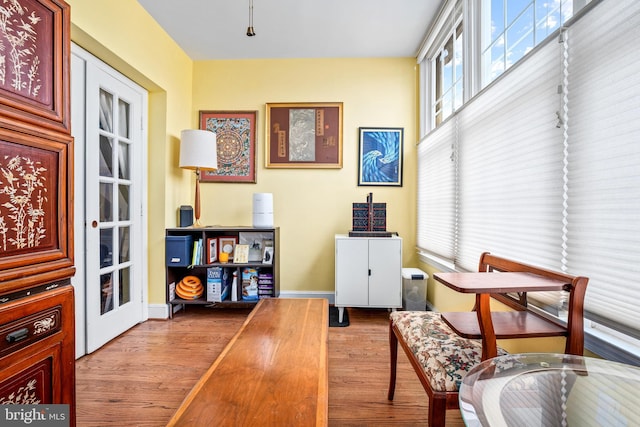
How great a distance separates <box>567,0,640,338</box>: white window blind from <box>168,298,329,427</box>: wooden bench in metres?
1.09

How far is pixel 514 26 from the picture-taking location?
160cm

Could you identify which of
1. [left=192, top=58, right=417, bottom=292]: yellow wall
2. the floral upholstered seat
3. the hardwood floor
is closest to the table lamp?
[left=192, top=58, right=417, bottom=292]: yellow wall

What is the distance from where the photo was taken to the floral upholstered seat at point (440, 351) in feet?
3.30

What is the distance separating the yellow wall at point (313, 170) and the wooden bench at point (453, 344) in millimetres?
1774

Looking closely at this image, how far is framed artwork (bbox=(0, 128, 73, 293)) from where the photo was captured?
0.93 metres

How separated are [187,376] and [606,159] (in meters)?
2.39

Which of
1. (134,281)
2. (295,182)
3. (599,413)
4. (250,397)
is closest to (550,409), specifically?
(599,413)

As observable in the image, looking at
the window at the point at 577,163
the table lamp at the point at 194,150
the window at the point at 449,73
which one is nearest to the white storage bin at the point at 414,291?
the window at the point at 577,163

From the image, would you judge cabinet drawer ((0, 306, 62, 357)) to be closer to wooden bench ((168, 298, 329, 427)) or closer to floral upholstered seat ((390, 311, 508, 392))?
wooden bench ((168, 298, 329, 427))

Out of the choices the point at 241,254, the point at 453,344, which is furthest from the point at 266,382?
the point at 241,254

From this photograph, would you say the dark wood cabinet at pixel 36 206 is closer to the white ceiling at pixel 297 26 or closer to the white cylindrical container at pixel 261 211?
the white ceiling at pixel 297 26

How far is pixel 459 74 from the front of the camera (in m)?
2.29

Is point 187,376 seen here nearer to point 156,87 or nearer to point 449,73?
point 156,87

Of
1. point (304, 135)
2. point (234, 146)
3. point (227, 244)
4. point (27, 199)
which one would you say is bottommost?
point (227, 244)
